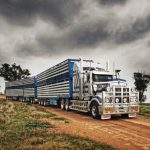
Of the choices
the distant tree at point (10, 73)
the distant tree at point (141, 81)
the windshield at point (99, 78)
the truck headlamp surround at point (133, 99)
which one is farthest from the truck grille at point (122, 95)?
the distant tree at point (10, 73)

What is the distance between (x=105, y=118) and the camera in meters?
18.6

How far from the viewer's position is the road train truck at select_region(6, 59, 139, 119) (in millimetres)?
18516

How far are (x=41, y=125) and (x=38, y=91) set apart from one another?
24.7 m

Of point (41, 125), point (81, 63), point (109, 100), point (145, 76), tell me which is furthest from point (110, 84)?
point (145, 76)

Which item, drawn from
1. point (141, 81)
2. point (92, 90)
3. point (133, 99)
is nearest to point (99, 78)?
point (92, 90)

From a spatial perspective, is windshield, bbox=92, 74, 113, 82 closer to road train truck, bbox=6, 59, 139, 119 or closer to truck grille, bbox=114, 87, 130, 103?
road train truck, bbox=6, 59, 139, 119

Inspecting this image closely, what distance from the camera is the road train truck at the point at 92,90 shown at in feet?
60.7

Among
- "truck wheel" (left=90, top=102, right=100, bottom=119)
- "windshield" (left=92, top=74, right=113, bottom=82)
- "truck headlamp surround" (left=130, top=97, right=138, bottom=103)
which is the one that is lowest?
"truck wheel" (left=90, top=102, right=100, bottom=119)

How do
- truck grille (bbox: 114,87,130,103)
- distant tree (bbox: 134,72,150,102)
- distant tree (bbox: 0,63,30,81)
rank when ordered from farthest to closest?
1. distant tree (bbox: 0,63,30,81)
2. distant tree (bbox: 134,72,150,102)
3. truck grille (bbox: 114,87,130,103)

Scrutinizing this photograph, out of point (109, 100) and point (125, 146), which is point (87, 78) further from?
point (125, 146)

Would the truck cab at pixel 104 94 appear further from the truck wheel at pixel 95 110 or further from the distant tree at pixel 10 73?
→ the distant tree at pixel 10 73

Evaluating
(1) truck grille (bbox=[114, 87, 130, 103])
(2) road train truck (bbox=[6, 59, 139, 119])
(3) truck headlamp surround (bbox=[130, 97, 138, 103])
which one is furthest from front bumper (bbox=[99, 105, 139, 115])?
(1) truck grille (bbox=[114, 87, 130, 103])

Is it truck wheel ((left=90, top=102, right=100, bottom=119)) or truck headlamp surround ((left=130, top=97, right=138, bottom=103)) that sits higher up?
truck headlamp surround ((left=130, top=97, right=138, bottom=103))

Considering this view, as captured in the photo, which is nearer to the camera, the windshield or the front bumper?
the front bumper
